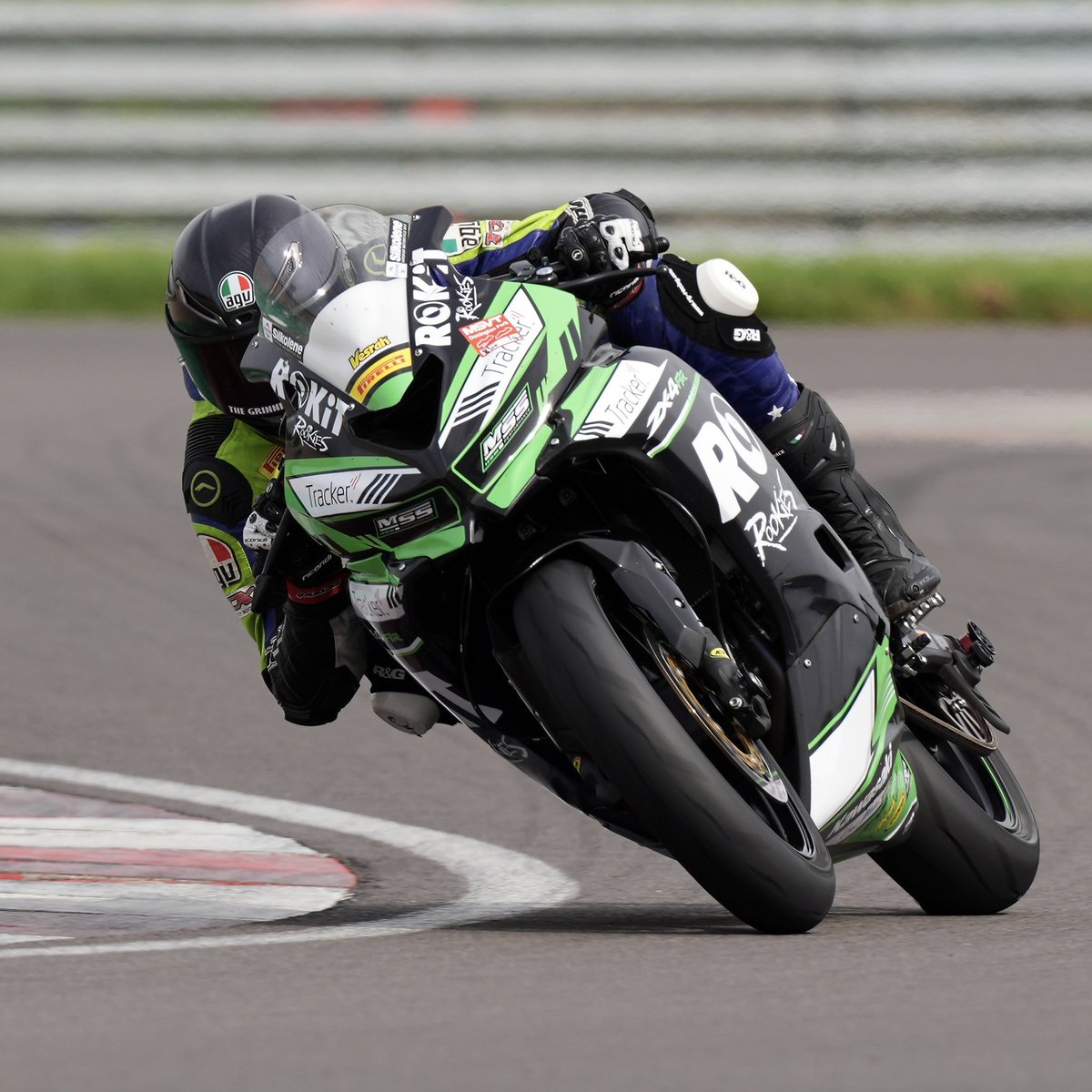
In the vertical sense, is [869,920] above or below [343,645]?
below

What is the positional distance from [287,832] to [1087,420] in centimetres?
633

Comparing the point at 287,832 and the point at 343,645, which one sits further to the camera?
the point at 287,832

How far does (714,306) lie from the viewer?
4.38m

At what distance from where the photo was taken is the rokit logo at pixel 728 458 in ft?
13.2

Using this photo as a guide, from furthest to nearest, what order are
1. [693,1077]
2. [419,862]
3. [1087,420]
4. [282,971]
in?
[1087,420]
[419,862]
[282,971]
[693,1077]

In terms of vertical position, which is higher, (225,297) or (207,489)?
(225,297)

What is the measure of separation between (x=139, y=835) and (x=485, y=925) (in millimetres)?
1190

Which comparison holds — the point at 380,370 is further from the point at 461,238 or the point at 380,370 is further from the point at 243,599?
the point at 243,599

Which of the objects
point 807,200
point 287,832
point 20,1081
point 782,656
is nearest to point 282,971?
point 20,1081

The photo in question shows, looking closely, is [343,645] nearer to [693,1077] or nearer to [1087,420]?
[693,1077]

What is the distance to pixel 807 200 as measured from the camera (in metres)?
13.2

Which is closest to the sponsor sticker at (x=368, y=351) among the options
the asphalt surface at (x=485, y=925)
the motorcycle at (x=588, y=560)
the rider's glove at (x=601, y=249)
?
the motorcycle at (x=588, y=560)

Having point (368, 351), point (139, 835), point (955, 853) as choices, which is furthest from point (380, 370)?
point (139, 835)

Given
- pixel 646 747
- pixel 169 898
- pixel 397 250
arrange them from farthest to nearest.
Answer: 1. pixel 169 898
2. pixel 397 250
3. pixel 646 747
